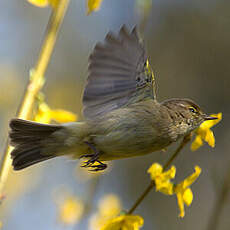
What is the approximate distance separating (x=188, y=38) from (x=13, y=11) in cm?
370

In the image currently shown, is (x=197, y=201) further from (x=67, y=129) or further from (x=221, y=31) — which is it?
(x=67, y=129)

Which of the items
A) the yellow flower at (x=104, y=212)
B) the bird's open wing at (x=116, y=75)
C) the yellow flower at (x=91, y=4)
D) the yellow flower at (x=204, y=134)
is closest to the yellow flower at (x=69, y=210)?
the yellow flower at (x=104, y=212)

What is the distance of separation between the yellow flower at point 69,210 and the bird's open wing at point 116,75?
105cm

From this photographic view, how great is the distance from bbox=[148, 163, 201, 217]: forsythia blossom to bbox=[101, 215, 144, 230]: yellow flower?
22 centimetres

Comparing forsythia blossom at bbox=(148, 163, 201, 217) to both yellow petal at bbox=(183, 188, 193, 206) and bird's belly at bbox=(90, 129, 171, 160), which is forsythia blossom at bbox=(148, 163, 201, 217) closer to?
yellow petal at bbox=(183, 188, 193, 206)

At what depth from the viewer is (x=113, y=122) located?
2789 mm

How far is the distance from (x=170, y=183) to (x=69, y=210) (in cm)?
126

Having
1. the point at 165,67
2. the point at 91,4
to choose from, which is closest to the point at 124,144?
the point at 91,4

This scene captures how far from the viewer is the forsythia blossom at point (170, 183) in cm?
256

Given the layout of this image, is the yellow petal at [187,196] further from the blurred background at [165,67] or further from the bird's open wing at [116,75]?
the blurred background at [165,67]

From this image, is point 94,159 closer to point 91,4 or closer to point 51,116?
point 51,116

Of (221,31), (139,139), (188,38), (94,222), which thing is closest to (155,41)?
(188,38)

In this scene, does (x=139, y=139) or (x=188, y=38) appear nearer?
(x=139, y=139)

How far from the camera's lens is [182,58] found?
9047 millimetres
